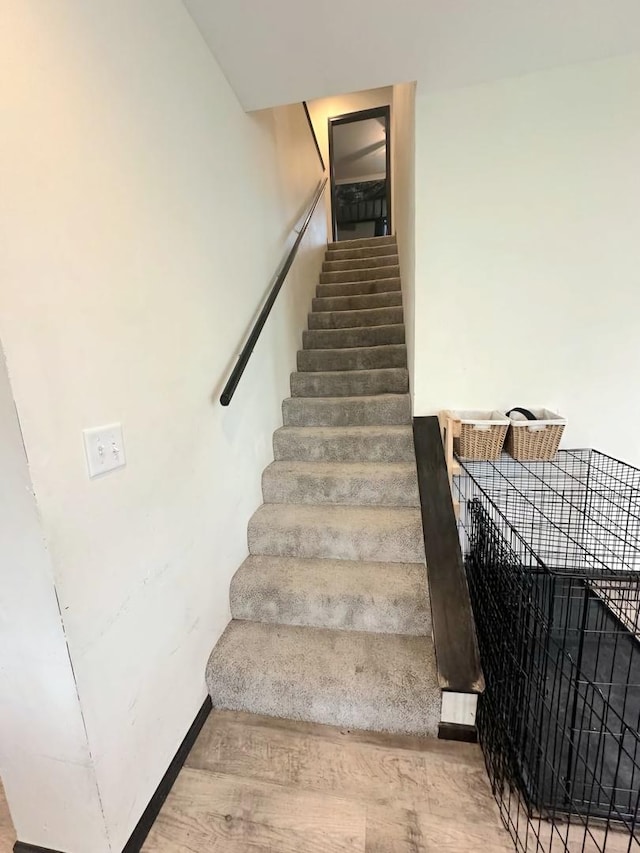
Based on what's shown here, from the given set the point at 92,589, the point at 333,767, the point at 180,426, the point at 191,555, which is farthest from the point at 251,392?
the point at 333,767

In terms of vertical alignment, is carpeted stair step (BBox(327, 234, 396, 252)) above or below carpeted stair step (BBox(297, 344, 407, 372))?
above

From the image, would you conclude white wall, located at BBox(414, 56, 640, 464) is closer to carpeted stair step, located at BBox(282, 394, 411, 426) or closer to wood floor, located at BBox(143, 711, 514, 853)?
carpeted stair step, located at BBox(282, 394, 411, 426)

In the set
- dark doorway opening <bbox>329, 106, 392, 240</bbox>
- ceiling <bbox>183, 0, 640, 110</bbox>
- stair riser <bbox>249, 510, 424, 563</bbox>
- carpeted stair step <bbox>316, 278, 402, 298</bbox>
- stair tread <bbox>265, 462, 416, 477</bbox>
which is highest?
dark doorway opening <bbox>329, 106, 392, 240</bbox>

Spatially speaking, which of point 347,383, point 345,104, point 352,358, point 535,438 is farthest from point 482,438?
point 345,104

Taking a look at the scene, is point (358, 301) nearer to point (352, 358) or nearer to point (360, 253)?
point (352, 358)

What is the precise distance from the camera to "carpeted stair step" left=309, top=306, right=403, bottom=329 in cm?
329

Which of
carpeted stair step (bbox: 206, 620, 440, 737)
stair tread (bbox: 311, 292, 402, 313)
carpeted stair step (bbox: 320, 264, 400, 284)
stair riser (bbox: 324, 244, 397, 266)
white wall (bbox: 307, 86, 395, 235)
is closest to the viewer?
carpeted stair step (bbox: 206, 620, 440, 737)

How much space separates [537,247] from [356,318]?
1677mm

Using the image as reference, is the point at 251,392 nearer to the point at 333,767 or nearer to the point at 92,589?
the point at 92,589

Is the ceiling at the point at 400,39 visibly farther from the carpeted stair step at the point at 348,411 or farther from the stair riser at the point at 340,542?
the stair riser at the point at 340,542

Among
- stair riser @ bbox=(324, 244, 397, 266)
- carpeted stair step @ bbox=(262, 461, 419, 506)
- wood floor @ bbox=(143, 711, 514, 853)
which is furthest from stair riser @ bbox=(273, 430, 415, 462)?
stair riser @ bbox=(324, 244, 397, 266)

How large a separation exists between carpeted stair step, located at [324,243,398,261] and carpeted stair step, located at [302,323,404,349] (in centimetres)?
158

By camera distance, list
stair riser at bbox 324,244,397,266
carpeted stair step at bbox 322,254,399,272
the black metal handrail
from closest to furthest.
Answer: the black metal handrail
carpeted stair step at bbox 322,254,399,272
stair riser at bbox 324,244,397,266

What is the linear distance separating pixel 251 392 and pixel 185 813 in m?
1.59
